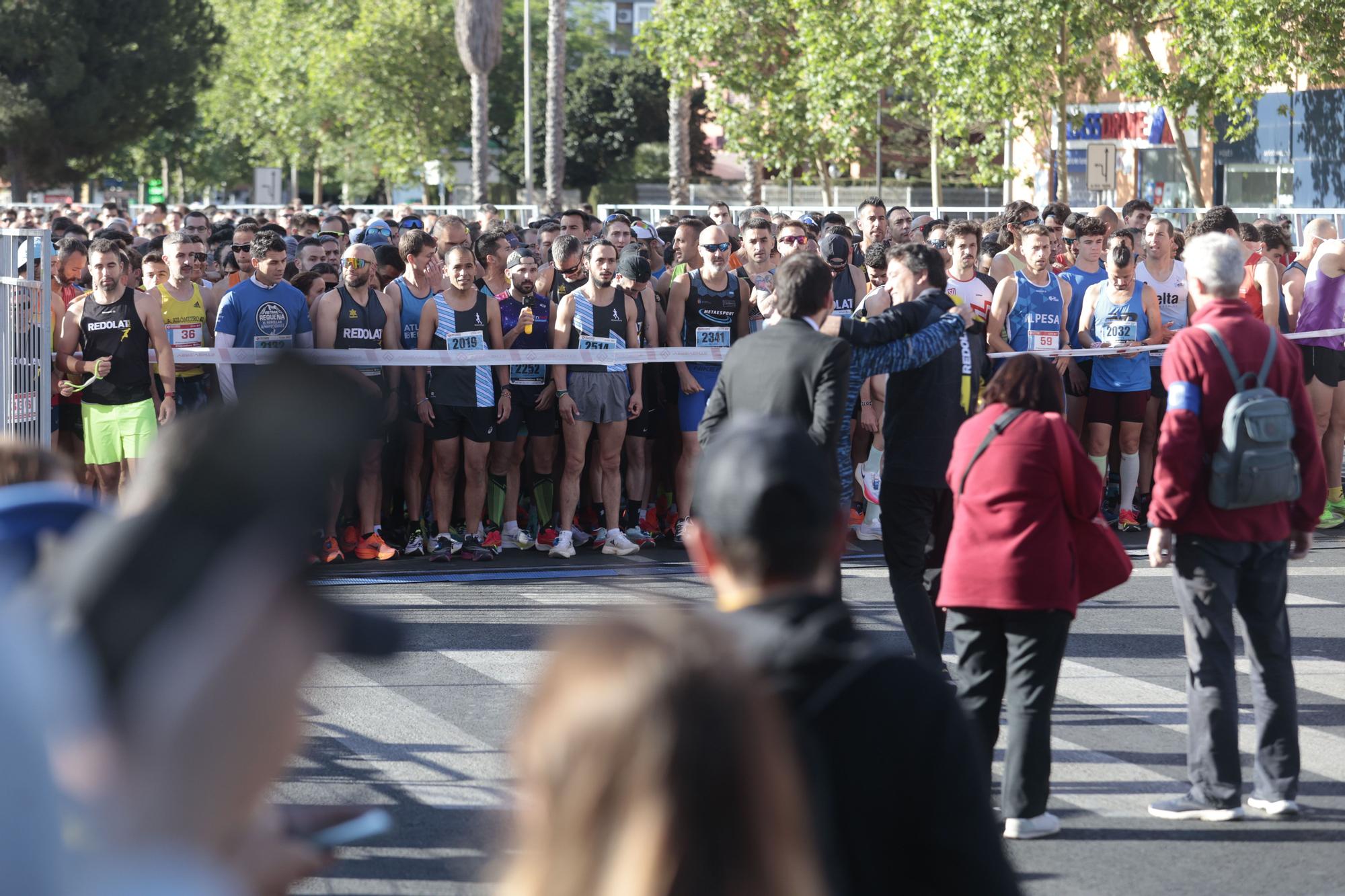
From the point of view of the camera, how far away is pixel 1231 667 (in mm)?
5586

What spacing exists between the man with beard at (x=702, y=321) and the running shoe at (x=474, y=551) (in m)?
1.37

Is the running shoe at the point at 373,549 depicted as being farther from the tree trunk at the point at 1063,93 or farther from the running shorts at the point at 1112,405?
the tree trunk at the point at 1063,93

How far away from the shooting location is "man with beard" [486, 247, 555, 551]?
11102 mm

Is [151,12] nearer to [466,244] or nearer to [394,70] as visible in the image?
[394,70]

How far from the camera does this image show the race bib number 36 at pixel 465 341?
422 inches

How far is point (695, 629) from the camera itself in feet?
4.95

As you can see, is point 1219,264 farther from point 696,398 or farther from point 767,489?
Result: point 696,398

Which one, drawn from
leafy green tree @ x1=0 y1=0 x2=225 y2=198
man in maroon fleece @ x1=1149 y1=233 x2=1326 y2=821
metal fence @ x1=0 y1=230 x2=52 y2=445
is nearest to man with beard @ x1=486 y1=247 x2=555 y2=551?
metal fence @ x1=0 y1=230 x2=52 y2=445

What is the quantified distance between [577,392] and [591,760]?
9.69 m

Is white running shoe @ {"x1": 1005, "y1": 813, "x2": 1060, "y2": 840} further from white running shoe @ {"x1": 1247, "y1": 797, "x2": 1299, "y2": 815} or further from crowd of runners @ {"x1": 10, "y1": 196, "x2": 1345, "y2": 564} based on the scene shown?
crowd of runners @ {"x1": 10, "y1": 196, "x2": 1345, "y2": 564}

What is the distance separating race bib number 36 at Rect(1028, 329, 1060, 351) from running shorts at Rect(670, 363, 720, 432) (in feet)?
7.42

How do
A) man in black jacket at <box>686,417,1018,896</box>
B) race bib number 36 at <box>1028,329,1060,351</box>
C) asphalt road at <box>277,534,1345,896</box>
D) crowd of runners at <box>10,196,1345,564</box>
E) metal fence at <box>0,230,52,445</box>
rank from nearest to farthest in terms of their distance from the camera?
man in black jacket at <box>686,417,1018,896</box> < asphalt road at <box>277,534,1345,896</box> < metal fence at <box>0,230,52,445</box> < crowd of runners at <box>10,196,1345,564</box> < race bib number 36 at <box>1028,329,1060,351</box>

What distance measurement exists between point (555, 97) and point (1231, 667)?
34953 millimetres

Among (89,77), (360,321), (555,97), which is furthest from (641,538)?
(89,77)
